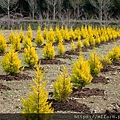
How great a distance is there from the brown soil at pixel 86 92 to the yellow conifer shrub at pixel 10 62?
7.80ft

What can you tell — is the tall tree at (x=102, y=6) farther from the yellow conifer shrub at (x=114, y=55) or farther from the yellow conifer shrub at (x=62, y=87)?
the yellow conifer shrub at (x=62, y=87)

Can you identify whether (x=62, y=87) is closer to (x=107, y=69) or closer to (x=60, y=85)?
(x=60, y=85)

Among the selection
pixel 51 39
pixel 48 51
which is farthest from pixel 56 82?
pixel 51 39

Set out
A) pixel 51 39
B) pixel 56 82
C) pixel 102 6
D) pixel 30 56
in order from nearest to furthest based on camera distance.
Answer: pixel 56 82 → pixel 30 56 → pixel 51 39 → pixel 102 6

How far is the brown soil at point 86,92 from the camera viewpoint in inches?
345

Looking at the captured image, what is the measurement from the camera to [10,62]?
10.5m

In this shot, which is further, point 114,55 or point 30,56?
point 114,55

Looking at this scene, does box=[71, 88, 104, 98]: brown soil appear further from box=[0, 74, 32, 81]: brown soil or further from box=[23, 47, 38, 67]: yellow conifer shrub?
box=[23, 47, 38, 67]: yellow conifer shrub

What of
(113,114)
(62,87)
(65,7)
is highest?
(65,7)

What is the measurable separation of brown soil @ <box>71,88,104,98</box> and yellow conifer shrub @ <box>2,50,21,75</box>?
7.80ft

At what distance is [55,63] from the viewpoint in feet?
46.0

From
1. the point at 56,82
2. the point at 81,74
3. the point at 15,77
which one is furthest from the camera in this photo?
the point at 15,77

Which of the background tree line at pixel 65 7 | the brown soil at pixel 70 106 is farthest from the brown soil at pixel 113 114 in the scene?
the background tree line at pixel 65 7

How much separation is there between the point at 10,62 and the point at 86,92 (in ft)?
9.43
